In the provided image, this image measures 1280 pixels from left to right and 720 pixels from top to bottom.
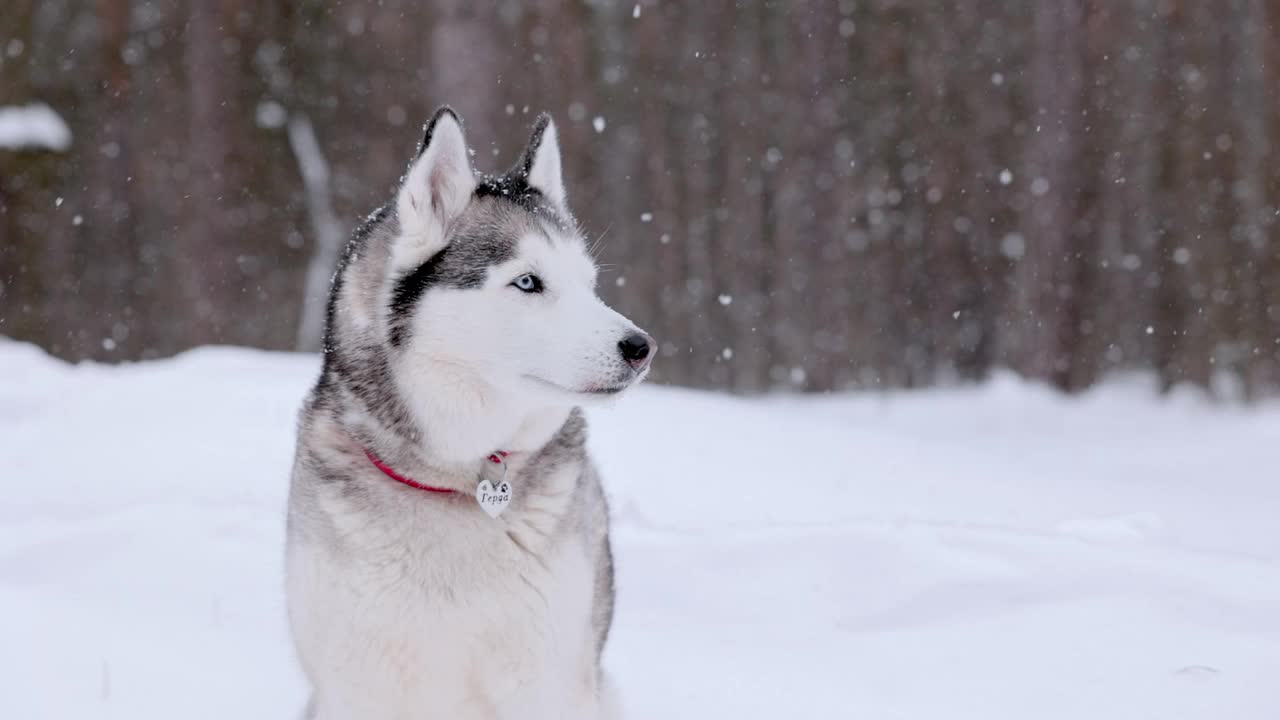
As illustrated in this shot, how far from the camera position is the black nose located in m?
2.47

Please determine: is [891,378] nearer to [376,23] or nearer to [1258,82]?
[1258,82]

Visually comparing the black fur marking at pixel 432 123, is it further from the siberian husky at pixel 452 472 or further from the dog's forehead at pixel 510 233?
the dog's forehead at pixel 510 233

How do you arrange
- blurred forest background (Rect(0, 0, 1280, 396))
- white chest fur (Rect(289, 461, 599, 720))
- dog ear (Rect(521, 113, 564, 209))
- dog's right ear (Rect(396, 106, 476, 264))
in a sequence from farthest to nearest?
blurred forest background (Rect(0, 0, 1280, 396)) → dog ear (Rect(521, 113, 564, 209)) → dog's right ear (Rect(396, 106, 476, 264)) → white chest fur (Rect(289, 461, 599, 720))

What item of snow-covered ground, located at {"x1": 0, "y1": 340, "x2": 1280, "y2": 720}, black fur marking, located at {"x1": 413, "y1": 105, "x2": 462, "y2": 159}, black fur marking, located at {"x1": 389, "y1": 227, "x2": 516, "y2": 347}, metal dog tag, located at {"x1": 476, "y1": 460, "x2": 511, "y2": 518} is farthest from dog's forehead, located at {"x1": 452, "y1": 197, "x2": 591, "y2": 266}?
snow-covered ground, located at {"x1": 0, "y1": 340, "x2": 1280, "y2": 720}

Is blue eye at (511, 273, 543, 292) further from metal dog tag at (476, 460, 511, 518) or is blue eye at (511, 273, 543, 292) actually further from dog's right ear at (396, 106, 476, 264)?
metal dog tag at (476, 460, 511, 518)

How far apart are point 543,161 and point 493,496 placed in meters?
0.94

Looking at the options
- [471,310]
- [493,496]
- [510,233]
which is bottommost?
[493,496]

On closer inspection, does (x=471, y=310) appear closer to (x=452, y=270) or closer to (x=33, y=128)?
Result: (x=452, y=270)

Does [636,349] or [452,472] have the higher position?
[636,349]

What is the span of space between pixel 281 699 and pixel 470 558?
137cm

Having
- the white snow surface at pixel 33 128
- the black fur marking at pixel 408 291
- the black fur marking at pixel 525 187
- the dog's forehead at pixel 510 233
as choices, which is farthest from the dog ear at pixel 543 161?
the white snow surface at pixel 33 128

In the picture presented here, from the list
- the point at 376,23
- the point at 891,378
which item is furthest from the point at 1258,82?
the point at 376,23

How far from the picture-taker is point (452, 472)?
8.44 ft

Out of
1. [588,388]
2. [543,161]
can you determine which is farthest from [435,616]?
[543,161]
